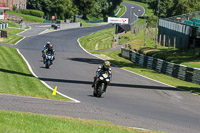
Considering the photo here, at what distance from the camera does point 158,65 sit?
4225 cm

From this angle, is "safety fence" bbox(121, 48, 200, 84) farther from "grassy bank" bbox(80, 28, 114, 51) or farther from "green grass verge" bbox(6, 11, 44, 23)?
"green grass verge" bbox(6, 11, 44, 23)

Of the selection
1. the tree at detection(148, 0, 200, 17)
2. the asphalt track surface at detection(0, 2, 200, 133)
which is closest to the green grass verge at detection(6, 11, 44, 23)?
the tree at detection(148, 0, 200, 17)

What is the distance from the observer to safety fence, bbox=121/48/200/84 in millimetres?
34562

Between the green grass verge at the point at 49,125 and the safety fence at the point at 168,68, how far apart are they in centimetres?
2254

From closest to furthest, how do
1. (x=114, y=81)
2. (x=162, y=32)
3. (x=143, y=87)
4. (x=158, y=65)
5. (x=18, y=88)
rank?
1. (x=18, y=88)
2. (x=143, y=87)
3. (x=114, y=81)
4. (x=158, y=65)
5. (x=162, y=32)

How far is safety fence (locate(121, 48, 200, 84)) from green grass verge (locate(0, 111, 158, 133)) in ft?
73.9

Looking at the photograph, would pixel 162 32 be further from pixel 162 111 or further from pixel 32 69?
pixel 162 111

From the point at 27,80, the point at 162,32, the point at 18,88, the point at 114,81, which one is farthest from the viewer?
the point at 162,32

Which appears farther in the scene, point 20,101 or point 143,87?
point 143,87

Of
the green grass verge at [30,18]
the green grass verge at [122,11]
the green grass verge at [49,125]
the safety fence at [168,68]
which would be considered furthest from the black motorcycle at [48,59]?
the green grass verge at [122,11]

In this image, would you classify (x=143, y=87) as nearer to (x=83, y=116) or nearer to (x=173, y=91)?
(x=173, y=91)

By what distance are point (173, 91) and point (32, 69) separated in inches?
497

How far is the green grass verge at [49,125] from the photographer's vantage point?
34.6 feet

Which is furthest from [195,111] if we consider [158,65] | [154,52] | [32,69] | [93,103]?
[154,52]
